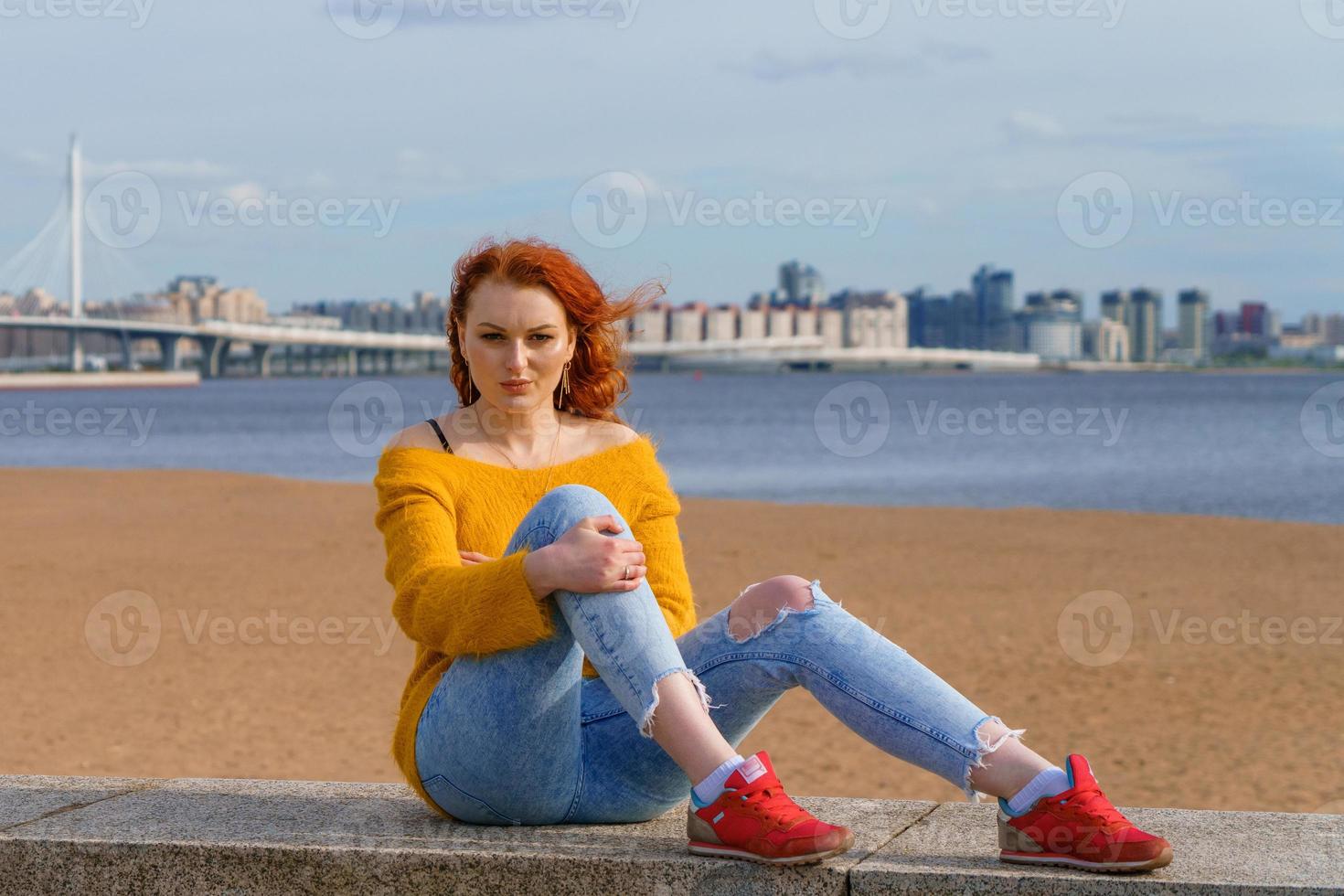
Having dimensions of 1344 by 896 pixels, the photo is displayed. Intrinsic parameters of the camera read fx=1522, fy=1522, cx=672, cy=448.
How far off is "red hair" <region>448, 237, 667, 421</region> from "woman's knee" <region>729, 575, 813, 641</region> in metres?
0.50

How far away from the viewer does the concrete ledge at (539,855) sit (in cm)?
196

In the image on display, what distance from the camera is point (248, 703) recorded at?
224 inches

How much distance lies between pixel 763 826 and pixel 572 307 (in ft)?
2.83

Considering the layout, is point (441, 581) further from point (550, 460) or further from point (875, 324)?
point (875, 324)

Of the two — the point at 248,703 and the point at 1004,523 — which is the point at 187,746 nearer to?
the point at 248,703

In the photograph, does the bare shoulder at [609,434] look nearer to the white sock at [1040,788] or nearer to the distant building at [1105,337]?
the white sock at [1040,788]

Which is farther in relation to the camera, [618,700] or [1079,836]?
[618,700]

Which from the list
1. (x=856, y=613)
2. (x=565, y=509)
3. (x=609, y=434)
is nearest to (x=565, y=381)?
(x=609, y=434)

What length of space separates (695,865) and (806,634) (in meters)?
0.35

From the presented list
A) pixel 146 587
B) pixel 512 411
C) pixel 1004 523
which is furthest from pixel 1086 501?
pixel 512 411

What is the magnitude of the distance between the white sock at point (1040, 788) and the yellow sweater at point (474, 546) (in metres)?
0.59

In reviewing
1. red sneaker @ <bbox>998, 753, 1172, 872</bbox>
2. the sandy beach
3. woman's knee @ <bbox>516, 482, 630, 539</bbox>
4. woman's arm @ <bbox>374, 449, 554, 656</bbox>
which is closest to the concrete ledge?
red sneaker @ <bbox>998, 753, 1172, 872</bbox>

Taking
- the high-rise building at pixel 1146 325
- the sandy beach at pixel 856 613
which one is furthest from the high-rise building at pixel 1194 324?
the sandy beach at pixel 856 613

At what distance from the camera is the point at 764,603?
213 cm
